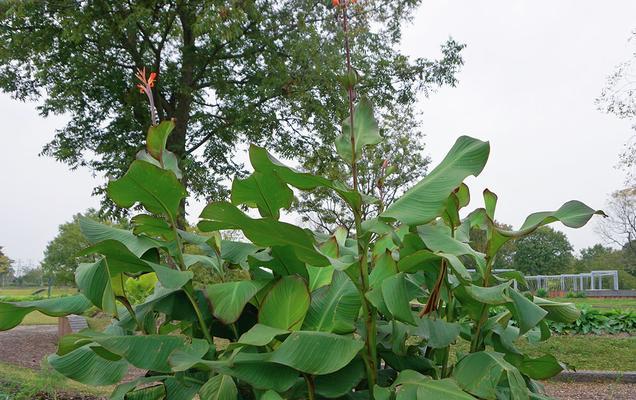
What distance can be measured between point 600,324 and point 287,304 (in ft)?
26.8

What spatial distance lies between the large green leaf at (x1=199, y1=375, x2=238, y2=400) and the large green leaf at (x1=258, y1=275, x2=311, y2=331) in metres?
0.14

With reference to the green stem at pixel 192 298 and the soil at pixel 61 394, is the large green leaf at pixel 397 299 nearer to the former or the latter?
the green stem at pixel 192 298

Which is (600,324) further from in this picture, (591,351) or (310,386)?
(310,386)

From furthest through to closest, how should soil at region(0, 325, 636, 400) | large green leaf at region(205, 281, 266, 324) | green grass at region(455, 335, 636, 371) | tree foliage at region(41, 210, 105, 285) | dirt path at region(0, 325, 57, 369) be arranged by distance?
tree foliage at region(41, 210, 105, 285) → dirt path at region(0, 325, 57, 369) → green grass at region(455, 335, 636, 371) → soil at region(0, 325, 636, 400) → large green leaf at region(205, 281, 266, 324)

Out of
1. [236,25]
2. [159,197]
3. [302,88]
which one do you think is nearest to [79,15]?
[236,25]

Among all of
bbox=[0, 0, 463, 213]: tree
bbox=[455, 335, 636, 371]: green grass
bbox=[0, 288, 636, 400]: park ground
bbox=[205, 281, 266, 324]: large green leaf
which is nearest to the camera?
bbox=[205, 281, 266, 324]: large green leaf

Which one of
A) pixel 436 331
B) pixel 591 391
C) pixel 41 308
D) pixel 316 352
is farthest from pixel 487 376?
pixel 591 391

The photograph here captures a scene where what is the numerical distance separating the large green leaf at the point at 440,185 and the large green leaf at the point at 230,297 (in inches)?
13.2

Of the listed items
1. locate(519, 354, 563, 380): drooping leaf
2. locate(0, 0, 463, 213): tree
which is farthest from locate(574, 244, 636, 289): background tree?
locate(519, 354, 563, 380): drooping leaf

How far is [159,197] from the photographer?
3.82 feet

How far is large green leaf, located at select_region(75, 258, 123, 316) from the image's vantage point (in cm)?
111

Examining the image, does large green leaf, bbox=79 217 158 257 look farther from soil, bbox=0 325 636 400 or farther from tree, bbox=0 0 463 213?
tree, bbox=0 0 463 213

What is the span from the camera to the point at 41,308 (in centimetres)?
117

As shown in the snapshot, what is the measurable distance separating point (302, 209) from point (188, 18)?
1079cm
